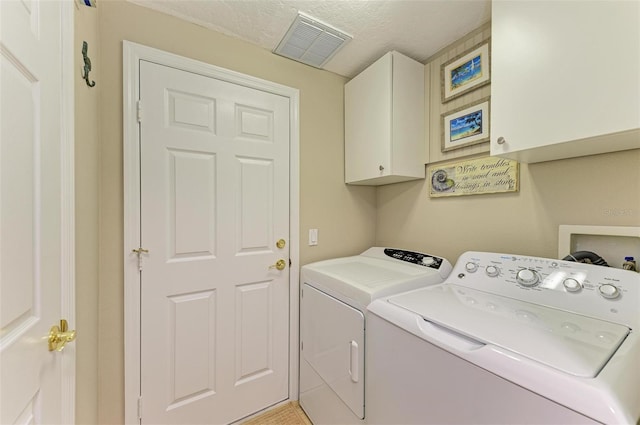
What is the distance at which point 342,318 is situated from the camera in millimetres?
1297

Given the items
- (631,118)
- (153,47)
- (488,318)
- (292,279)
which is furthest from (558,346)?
(153,47)

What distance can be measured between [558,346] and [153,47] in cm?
216

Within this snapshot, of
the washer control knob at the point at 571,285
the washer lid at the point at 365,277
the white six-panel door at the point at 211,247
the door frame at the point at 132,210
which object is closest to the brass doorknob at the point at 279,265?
the white six-panel door at the point at 211,247

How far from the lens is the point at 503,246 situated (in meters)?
1.38

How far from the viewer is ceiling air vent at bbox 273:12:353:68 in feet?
4.78

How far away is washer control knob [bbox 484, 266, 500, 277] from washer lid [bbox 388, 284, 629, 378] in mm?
105

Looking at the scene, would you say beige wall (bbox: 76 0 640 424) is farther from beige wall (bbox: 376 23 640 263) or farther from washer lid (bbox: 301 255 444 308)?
washer lid (bbox: 301 255 444 308)

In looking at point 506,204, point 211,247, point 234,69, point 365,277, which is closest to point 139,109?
point 234,69

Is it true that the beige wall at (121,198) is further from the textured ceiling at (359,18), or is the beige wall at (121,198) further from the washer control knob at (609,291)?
the washer control knob at (609,291)

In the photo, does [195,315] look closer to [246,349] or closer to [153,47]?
[246,349]

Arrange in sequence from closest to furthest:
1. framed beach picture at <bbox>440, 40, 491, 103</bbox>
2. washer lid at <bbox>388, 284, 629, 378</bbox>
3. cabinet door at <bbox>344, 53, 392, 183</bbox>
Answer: washer lid at <bbox>388, 284, 629, 378</bbox>, framed beach picture at <bbox>440, 40, 491, 103</bbox>, cabinet door at <bbox>344, 53, 392, 183</bbox>

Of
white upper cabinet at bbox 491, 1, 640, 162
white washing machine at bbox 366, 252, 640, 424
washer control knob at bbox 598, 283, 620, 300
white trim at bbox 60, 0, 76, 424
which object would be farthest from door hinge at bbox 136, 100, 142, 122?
washer control knob at bbox 598, 283, 620, 300

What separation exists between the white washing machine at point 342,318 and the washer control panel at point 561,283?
291mm

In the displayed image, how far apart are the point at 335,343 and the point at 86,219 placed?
1.33 m
